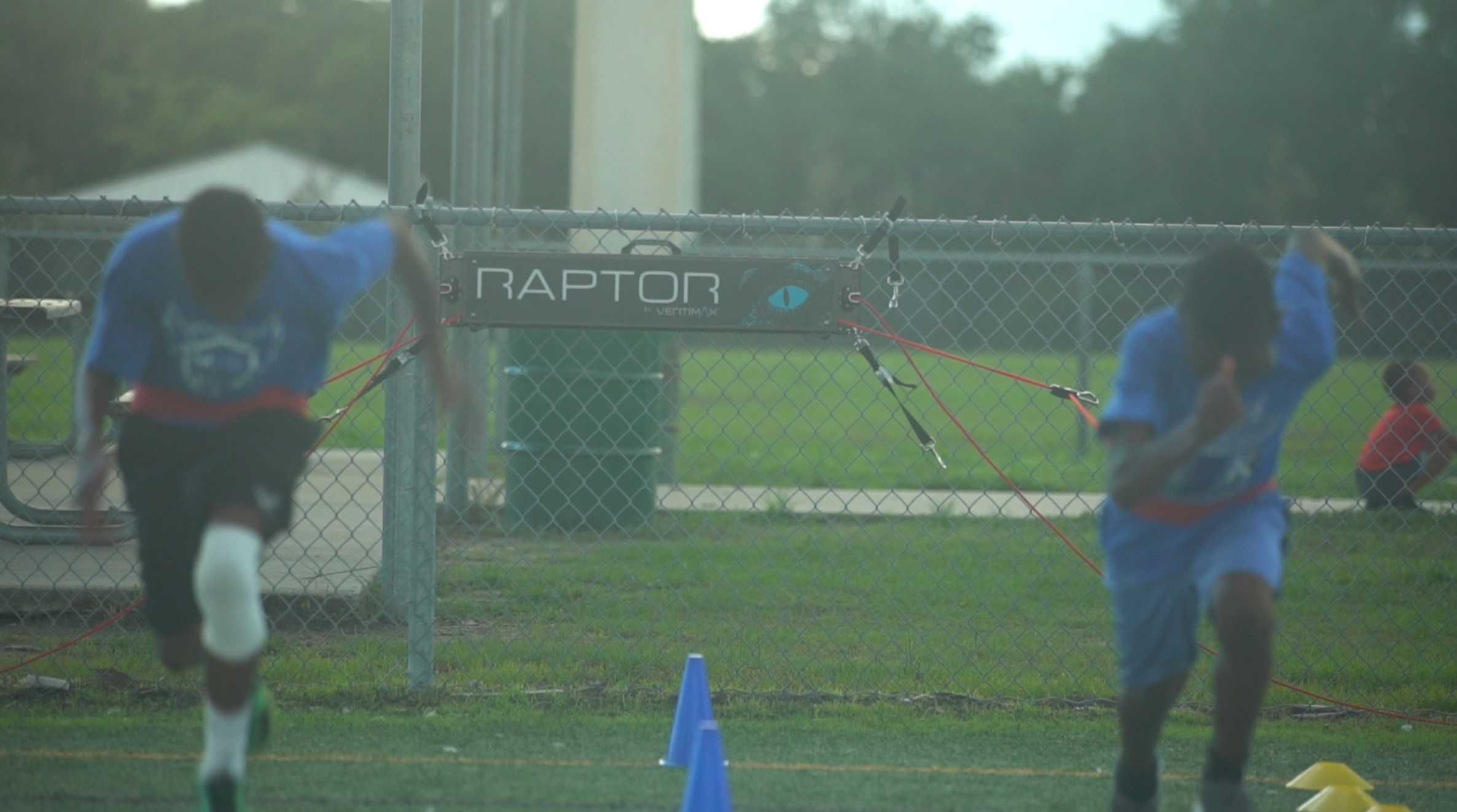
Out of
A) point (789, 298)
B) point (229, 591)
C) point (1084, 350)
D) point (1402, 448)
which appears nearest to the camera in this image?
point (229, 591)

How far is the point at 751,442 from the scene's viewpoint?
13.1 metres

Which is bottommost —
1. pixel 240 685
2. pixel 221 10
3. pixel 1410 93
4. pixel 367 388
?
pixel 240 685

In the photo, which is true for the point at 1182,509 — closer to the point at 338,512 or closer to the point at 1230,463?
the point at 1230,463

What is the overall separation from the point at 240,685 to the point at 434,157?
5415 centimetres

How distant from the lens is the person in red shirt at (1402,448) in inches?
331

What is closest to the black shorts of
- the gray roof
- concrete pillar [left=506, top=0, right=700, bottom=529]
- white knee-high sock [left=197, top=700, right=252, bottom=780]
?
white knee-high sock [left=197, top=700, right=252, bottom=780]

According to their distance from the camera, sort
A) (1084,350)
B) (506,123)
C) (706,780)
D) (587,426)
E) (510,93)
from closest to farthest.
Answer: (706,780) → (587,426) → (1084,350) → (506,123) → (510,93)

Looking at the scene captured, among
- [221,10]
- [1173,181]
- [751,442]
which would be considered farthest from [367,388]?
[221,10]

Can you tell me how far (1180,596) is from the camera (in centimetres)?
329

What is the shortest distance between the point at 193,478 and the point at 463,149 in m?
5.26

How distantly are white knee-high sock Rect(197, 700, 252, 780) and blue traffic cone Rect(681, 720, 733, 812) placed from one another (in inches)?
42.0

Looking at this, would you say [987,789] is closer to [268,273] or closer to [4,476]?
[268,273]

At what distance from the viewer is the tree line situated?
50.8 m

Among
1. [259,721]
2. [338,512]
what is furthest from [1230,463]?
[338,512]
